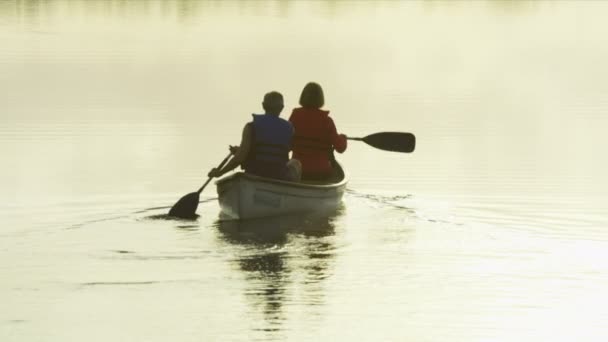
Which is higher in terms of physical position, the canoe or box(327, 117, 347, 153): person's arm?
box(327, 117, 347, 153): person's arm

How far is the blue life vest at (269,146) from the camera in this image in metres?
19.8

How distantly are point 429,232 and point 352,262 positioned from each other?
2.15 m

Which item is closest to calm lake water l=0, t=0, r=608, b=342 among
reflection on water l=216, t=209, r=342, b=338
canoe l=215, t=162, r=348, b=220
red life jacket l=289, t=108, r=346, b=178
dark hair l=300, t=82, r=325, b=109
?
reflection on water l=216, t=209, r=342, b=338

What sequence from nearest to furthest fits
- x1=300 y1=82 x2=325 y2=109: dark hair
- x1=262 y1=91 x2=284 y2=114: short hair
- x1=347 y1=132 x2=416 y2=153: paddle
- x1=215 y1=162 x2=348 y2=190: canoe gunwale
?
1. x1=215 y1=162 x2=348 y2=190: canoe gunwale
2. x1=262 y1=91 x2=284 y2=114: short hair
3. x1=300 y1=82 x2=325 y2=109: dark hair
4. x1=347 y1=132 x2=416 y2=153: paddle

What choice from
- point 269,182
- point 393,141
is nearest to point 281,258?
point 269,182

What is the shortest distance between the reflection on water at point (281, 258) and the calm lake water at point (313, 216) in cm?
4

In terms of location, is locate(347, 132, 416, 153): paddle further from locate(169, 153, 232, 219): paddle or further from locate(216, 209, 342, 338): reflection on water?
locate(169, 153, 232, 219): paddle

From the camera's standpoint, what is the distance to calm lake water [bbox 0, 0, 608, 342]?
49.0 ft

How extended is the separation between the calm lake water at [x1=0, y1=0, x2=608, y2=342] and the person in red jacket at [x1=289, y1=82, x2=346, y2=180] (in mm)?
678

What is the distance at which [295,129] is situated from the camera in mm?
21219

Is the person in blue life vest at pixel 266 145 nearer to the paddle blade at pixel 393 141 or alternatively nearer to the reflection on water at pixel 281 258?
the reflection on water at pixel 281 258

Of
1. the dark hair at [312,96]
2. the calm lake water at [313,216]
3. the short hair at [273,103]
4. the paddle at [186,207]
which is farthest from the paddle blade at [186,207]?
the dark hair at [312,96]

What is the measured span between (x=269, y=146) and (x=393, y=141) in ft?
12.6

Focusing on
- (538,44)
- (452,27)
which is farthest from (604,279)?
(452,27)
